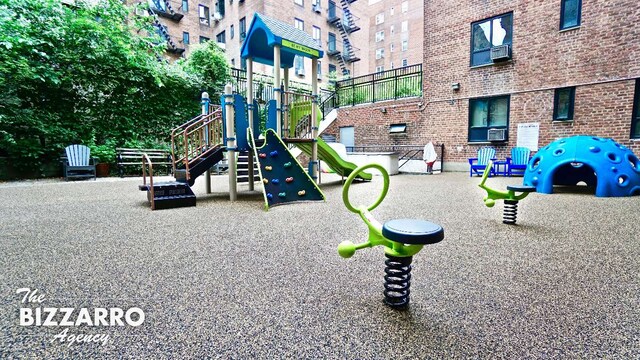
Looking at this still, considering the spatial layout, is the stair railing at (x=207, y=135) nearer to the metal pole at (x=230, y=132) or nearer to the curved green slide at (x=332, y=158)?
the metal pole at (x=230, y=132)

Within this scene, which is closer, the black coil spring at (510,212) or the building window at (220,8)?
the black coil spring at (510,212)

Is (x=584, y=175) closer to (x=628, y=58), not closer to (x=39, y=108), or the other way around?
(x=628, y=58)

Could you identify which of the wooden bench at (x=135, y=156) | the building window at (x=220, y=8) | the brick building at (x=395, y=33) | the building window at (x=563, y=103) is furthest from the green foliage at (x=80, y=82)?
the brick building at (x=395, y=33)

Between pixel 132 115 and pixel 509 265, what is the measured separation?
12667mm

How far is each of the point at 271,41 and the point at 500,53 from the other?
8486 millimetres

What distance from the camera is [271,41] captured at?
577 cm

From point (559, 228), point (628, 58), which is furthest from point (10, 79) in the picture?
point (628, 58)

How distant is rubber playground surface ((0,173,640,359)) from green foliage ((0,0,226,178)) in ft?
23.3

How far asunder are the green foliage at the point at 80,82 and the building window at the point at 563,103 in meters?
12.9

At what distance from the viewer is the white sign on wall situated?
988 centimetres

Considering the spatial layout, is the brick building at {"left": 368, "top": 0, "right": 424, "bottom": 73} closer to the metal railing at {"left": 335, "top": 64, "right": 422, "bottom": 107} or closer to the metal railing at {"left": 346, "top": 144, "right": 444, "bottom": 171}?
the metal railing at {"left": 335, "top": 64, "right": 422, "bottom": 107}

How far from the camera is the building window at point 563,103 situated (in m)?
9.28

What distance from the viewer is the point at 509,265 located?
242 cm

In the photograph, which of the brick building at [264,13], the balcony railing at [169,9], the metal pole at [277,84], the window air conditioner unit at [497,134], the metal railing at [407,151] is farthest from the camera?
the brick building at [264,13]
